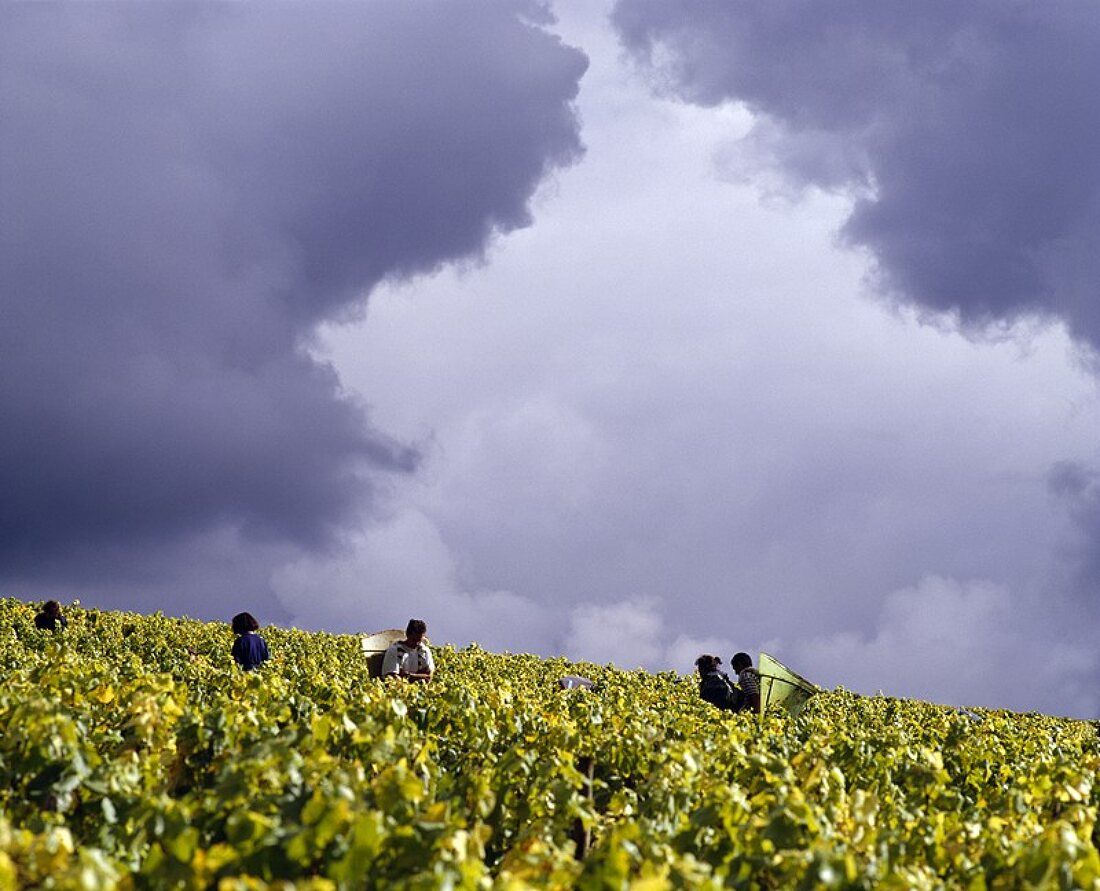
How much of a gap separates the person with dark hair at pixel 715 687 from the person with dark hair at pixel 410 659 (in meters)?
5.39

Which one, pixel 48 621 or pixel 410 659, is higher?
pixel 48 621

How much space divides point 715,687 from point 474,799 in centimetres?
1163

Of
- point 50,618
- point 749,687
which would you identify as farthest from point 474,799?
point 50,618

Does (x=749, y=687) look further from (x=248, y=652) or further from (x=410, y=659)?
(x=248, y=652)

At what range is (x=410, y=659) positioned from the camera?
14.2 meters

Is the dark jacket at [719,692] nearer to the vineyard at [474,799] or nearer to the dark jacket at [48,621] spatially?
the vineyard at [474,799]

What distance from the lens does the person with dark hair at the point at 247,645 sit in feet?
44.9

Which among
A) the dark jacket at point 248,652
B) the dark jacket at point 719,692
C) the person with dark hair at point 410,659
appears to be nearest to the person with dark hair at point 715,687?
the dark jacket at point 719,692

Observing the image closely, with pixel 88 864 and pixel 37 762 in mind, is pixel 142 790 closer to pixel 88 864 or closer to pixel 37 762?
pixel 37 762

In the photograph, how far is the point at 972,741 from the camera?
11.6m

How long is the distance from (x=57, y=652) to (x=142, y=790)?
552cm

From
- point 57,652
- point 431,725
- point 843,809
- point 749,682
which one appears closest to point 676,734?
point 431,725

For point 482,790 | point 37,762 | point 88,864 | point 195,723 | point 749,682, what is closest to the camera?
point 88,864

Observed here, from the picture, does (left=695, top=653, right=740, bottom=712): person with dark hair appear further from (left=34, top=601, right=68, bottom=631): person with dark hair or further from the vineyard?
(left=34, top=601, right=68, bottom=631): person with dark hair
